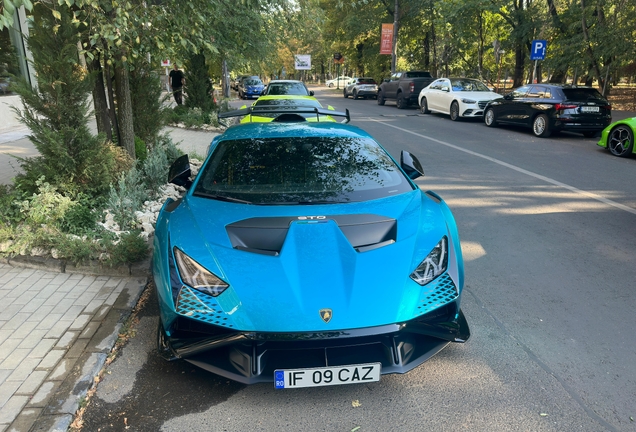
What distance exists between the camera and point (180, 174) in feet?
13.2

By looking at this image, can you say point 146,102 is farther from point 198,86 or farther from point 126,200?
point 198,86

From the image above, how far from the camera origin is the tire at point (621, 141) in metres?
10.5

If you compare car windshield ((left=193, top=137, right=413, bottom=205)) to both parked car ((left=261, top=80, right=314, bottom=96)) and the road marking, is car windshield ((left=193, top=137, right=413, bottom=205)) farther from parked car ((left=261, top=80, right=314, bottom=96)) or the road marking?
parked car ((left=261, top=80, right=314, bottom=96))

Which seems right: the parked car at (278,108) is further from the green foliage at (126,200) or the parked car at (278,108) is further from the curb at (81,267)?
the curb at (81,267)

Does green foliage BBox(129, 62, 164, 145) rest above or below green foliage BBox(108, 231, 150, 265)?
above

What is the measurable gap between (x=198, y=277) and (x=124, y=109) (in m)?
5.17

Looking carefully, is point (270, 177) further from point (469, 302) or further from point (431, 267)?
point (469, 302)

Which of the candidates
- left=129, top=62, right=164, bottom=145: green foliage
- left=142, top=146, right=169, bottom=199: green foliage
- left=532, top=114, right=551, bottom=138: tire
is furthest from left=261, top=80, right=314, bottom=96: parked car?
left=142, top=146, right=169, bottom=199: green foliage

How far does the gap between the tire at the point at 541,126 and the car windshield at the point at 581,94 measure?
0.82 meters

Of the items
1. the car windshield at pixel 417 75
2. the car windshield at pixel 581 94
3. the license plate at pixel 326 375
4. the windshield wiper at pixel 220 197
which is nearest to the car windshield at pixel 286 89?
the car windshield at pixel 581 94

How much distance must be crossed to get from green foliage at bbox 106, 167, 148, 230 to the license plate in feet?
11.9

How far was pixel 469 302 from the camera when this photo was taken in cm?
412

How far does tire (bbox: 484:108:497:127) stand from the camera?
16.3 meters

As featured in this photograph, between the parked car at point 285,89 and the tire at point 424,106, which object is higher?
the parked car at point 285,89
